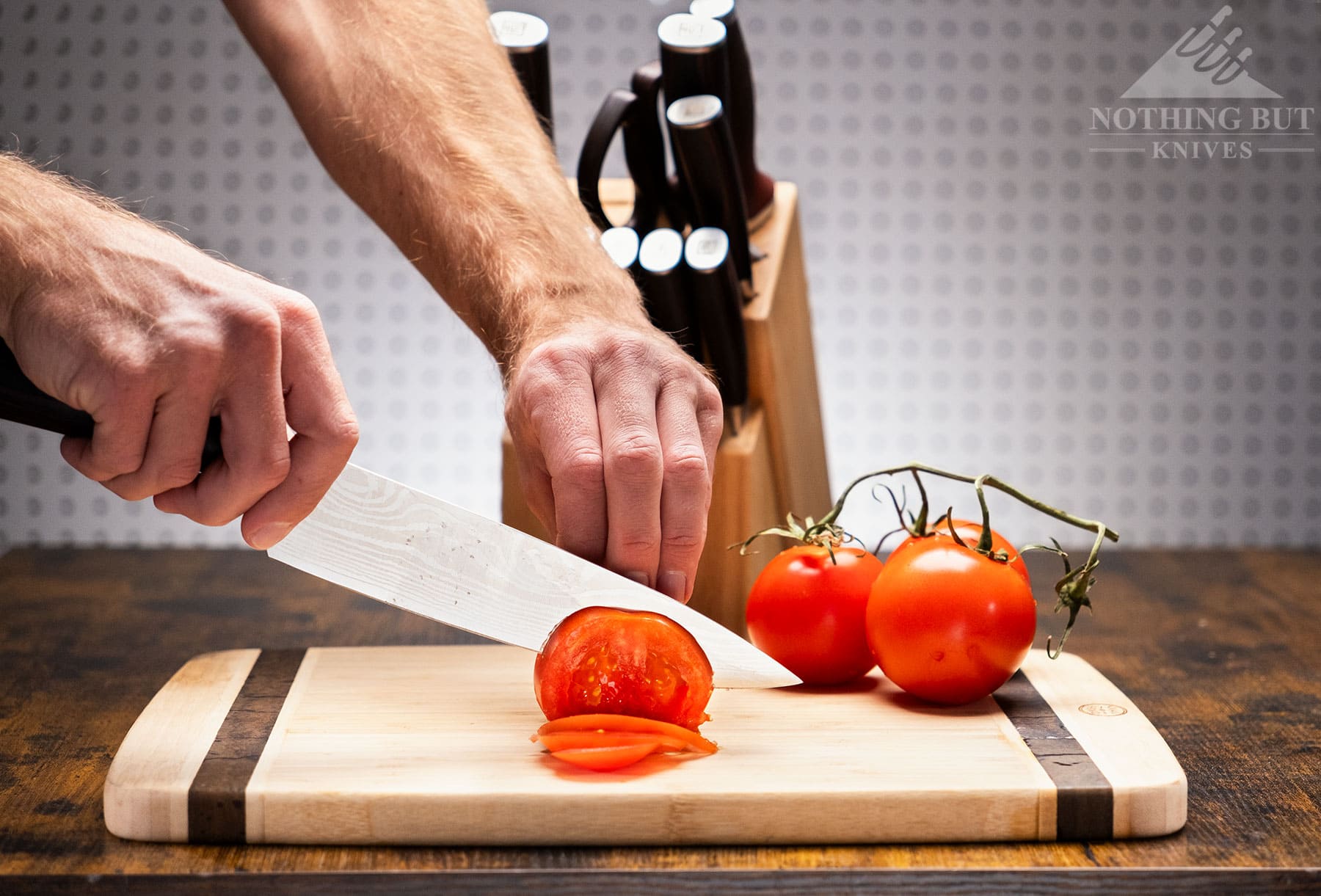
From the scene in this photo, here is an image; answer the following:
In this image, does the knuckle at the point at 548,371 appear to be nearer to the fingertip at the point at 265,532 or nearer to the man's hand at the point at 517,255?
the man's hand at the point at 517,255

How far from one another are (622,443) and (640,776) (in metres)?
0.22

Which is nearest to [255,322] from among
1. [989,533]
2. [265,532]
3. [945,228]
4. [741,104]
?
[265,532]

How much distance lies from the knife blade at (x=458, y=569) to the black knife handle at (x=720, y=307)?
290 millimetres

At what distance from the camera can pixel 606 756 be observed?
747 millimetres

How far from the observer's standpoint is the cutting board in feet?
2.34

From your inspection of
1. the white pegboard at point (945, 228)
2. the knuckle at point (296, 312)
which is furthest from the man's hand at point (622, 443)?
the white pegboard at point (945, 228)

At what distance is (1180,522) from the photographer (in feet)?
6.29

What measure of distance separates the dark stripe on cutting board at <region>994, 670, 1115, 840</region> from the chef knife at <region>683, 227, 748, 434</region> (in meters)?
0.37

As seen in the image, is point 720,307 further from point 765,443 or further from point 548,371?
point 548,371

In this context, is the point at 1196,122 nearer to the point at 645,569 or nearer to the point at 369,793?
the point at 645,569

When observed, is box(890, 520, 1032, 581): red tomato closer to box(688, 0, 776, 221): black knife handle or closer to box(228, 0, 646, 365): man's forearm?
box(228, 0, 646, 365): man's forearm

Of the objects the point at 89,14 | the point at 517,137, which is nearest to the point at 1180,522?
the point at 517,137

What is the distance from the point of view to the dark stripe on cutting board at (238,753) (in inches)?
28.0

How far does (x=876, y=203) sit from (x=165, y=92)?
101cm
